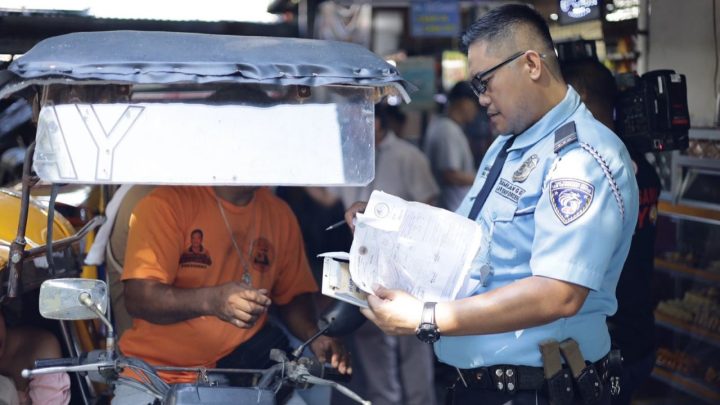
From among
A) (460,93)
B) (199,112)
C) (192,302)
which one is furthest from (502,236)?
(460,93)

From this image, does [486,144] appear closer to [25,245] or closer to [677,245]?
[677,245]

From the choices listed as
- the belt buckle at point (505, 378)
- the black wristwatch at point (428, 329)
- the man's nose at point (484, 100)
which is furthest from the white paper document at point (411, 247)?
the man's nose at point (484, 100)

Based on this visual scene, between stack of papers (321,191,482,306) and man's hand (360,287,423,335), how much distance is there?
0.12ft

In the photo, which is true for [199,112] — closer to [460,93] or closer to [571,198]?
[571,198]

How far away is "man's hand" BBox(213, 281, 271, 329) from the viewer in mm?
3561

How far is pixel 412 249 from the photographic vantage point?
2961 millimetres

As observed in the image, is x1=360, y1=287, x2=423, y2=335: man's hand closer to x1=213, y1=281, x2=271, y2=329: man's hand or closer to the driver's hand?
x1=213, y1=281, x2=271, y2=329: man's hand

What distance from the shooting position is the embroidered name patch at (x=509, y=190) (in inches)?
124

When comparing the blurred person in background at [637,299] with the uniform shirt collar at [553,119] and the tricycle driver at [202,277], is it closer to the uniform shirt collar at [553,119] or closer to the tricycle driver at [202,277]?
the uniform shirt collar at [553,119]

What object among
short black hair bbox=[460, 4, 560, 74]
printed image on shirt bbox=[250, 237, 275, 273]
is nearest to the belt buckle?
short black hair bbox=[460, 4, 560, 74]

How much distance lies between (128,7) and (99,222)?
7.08 feet

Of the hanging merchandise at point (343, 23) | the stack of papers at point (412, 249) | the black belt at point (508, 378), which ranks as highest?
the hanging merchandise at point (343, 23)

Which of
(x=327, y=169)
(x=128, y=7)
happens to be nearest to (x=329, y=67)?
(x=327, y=169)

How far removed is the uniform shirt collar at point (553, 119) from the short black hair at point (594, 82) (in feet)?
3.95
